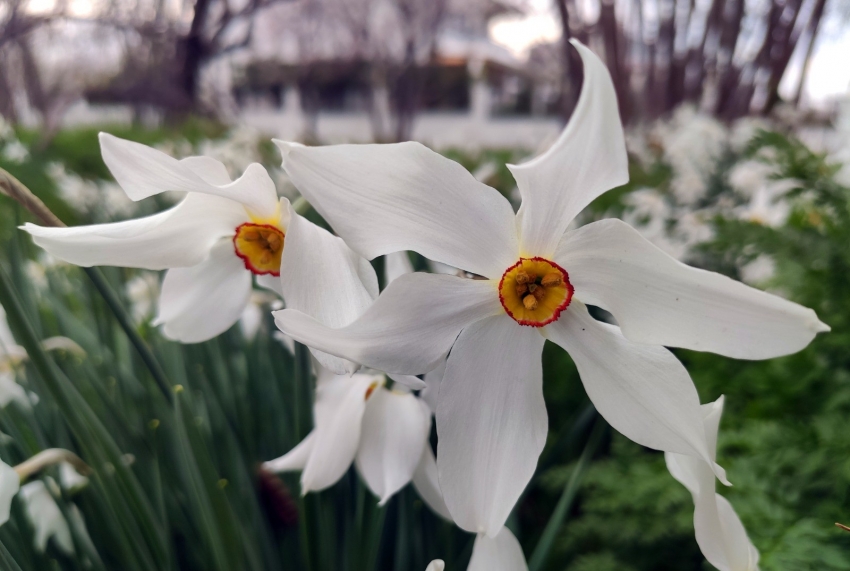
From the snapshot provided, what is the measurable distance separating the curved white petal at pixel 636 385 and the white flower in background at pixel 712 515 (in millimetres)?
28

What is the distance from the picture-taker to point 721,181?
2.19 metres

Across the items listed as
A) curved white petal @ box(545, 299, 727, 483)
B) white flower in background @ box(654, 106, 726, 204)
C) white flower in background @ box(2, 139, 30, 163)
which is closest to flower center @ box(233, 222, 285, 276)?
curved white petal @ box(545, 299, 727, 483)

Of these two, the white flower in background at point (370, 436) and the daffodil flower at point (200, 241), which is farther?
the white flower in background at point (370, 436)

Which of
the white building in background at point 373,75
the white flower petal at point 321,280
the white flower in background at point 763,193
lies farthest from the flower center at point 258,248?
Result: the white building in background at point 373,75

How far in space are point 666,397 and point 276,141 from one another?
240mm

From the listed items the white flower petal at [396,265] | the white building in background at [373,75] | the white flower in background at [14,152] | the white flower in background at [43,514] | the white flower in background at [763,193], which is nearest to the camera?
the white flower petal at [396,265]

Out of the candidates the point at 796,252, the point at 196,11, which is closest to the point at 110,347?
the point at 796,252

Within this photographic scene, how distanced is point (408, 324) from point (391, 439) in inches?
6.7

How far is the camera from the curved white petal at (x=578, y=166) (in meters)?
0.27

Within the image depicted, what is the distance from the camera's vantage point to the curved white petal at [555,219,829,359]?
0.27 meters

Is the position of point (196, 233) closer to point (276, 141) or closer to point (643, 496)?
point (276, 141)

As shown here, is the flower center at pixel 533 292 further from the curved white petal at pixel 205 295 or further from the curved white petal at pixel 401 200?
the curved white petal at pixel 205 295

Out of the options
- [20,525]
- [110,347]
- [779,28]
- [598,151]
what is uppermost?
[598,151]

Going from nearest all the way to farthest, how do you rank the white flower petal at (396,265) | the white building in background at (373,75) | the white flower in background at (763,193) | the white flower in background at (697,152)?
the white flower petal at (396,265), the white flower in background at (763,193), the white flower in background at (697,152), the white building in background at (373,75)
